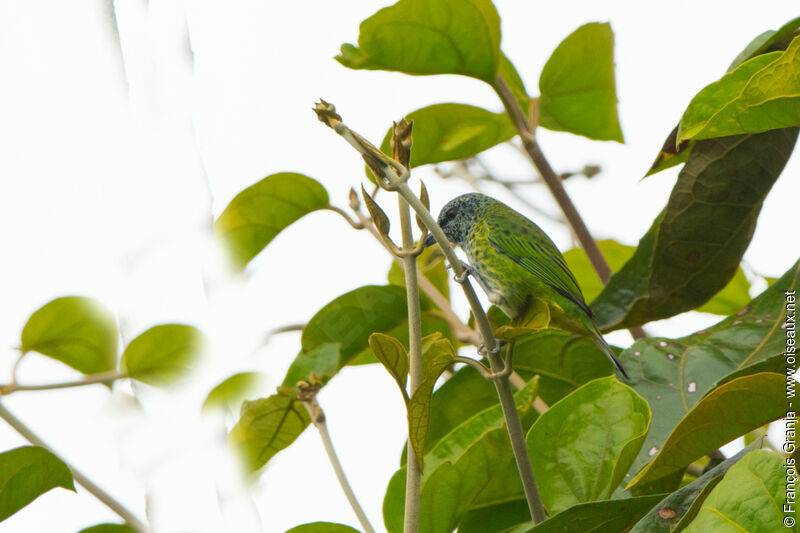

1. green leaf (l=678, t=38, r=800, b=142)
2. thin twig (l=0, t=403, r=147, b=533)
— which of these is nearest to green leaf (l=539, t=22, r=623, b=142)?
green leaf (l=678, t=38, r=800, b=142)

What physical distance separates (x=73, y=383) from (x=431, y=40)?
898mm

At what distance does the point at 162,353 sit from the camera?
4.94 ft

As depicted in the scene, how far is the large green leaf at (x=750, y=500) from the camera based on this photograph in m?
0.70

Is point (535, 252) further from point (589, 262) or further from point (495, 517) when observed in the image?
point (495, 517)

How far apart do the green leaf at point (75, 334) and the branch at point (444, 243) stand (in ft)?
2.66

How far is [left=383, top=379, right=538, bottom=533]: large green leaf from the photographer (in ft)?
3.45

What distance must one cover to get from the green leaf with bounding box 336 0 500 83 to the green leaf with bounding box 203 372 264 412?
59cm

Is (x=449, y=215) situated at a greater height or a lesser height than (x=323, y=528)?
greater

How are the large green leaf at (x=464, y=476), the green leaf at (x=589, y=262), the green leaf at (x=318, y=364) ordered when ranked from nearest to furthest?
the large green leaf at (x=464, y=476), the green leaf at (x=318, y=364), the green leaf at (x=589, y=262)

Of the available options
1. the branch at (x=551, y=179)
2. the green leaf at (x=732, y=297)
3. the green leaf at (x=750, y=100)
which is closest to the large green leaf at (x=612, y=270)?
the green leaf at (x=732, y=297)

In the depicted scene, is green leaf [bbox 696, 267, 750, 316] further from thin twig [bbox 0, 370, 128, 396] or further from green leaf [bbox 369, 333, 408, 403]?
thin twig [bbox 0, 370, 128, 396]

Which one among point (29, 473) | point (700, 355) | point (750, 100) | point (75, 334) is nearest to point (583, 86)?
point (700, 355)

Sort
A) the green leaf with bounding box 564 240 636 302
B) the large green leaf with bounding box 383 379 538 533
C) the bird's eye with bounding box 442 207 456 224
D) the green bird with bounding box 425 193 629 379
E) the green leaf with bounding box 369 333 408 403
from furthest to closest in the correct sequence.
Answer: the bird's eye with bounding box 442 207 456 224 → the green leaf with bounding box 564 240 636 302 → the green bird with bounding box 425 193 629 379 → the large green leaf with bounding box 383 379 538 533 → the green leaf with bounding box 369 333 408 403

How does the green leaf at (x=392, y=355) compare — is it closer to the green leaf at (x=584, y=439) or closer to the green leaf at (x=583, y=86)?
the green leaf at (x=584, y=439)
